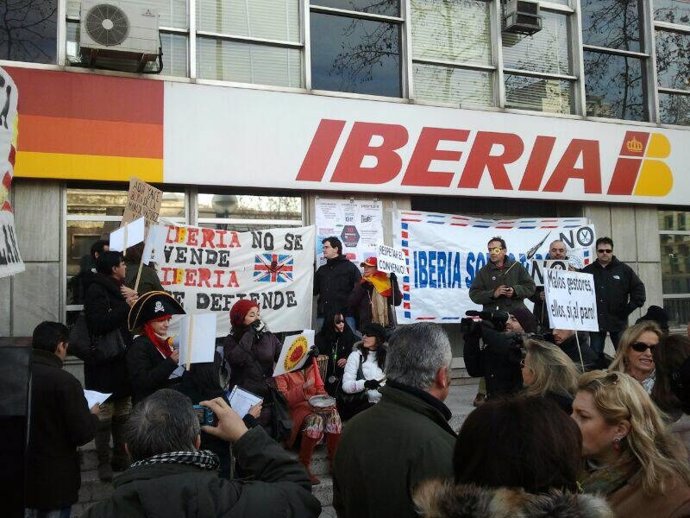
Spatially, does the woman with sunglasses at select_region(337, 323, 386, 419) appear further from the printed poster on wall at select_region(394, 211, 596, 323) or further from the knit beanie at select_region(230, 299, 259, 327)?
the printed poster on wall at select_region(394, 211, 596, 323)

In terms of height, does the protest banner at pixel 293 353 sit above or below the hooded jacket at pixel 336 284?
below

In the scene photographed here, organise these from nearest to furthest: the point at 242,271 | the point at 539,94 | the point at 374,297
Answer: the point at 374,297 < the point at 242,271 < the point at 539,94

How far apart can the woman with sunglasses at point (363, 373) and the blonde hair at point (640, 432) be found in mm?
3917

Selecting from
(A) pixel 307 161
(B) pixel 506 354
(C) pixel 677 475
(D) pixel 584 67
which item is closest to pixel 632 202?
(D) pixel 584 67

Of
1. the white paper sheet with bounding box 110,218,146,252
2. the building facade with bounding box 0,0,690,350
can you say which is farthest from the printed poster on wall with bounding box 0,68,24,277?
the building facade with bounding box 0,0,690,350

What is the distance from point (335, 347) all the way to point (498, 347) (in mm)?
2550

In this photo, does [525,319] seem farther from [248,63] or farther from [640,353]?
[248,63]

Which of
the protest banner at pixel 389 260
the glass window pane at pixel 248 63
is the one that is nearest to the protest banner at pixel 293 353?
the protest banner at pixel 389 260

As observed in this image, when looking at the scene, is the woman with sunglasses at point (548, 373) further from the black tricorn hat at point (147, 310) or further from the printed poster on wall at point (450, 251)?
the printed poster on wall at point (450, 251)

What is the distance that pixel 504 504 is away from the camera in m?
1.74

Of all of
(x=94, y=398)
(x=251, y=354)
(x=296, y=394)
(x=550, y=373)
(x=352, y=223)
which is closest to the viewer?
(x=550, y=373)

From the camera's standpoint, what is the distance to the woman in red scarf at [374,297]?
8547 millimetres

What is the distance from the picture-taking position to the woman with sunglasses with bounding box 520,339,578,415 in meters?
3.98

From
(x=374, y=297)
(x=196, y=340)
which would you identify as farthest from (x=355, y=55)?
(x=196, y=340)
